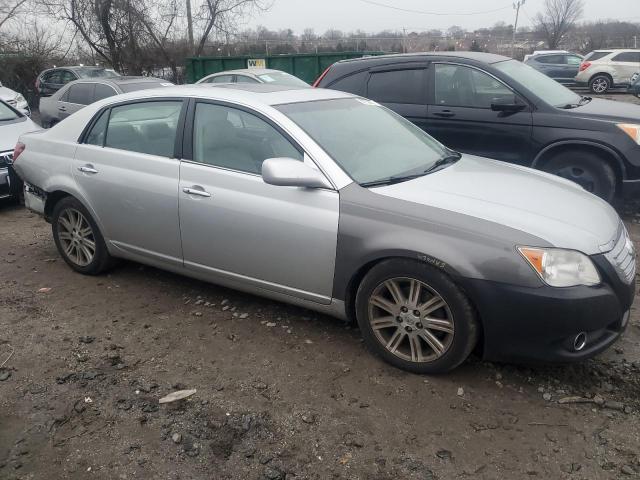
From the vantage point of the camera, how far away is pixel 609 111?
19.6ft

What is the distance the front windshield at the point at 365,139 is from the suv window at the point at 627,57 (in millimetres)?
20331

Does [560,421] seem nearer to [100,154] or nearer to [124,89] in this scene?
[100,154]

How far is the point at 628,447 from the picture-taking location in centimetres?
261

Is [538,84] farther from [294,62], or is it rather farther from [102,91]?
[294,62]

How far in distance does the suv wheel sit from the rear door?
1763 cm

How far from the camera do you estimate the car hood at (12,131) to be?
22.9ft

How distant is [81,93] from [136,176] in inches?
308

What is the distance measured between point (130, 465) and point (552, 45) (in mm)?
53700

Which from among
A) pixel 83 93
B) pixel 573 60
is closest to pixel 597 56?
pixel 573 60

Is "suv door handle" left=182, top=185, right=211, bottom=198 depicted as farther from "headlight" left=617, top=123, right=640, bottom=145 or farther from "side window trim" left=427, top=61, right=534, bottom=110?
"headlight" left=617, top=123, right=640, bottom=145

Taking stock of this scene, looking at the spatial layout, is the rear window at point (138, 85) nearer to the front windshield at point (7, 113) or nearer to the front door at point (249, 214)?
the front windshield at point (7, 113)

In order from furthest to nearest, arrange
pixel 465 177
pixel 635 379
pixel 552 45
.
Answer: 1. pixel 552 45
2. pixel 465 177
3. pixel 635 379

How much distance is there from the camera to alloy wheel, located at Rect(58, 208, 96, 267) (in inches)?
184

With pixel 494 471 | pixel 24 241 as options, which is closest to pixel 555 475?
pixel 494 471
